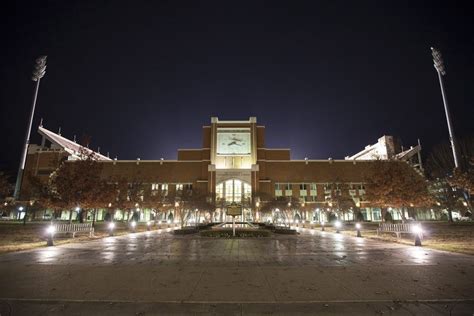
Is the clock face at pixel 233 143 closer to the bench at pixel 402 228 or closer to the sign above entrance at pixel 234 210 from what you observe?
the bench at pixel 402 228

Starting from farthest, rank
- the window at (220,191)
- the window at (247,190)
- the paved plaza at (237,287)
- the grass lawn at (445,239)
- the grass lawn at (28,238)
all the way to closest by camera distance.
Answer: the window at (220,191) < the window at (247,190) < the grass lawn at (28,238) < the grass lawn at (445,239) < the paved plaza at (237,287)

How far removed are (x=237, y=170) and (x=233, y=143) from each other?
11.2m

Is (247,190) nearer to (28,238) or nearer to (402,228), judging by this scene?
(402,228)

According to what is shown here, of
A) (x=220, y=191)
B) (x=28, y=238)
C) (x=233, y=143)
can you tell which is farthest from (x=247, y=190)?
(x=28, y=238)

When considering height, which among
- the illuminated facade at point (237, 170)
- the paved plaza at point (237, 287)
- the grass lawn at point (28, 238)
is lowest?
the grass lawn at point (28, 238)

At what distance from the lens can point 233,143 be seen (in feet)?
313

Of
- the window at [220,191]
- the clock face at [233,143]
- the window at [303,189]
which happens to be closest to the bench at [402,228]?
the window at [303,189]

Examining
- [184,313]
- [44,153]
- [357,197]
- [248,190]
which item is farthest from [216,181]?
[184,313]

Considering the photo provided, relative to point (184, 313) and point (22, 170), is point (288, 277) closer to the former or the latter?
point (184, 313)

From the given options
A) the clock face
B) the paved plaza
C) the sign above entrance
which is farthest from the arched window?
the paved plaza

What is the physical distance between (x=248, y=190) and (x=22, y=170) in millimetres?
73535

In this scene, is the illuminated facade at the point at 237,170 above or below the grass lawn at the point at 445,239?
above

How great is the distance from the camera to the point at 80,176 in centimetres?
2423

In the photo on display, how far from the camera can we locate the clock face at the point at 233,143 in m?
94.9
